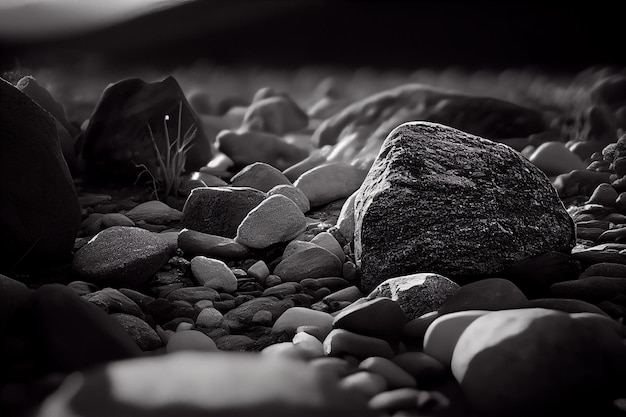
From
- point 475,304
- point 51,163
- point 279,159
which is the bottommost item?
point 279,159

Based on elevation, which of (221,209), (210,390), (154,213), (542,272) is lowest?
(154,213)

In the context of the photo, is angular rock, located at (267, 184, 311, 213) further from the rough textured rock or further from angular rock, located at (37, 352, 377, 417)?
angular rock, located at (37, 352, 377, 417)

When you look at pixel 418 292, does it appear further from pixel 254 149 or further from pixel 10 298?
pixel 254 149

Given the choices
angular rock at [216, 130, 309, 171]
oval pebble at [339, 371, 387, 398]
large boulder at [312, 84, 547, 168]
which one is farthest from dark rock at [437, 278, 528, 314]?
angular rock at [216, 130, 309, 171]

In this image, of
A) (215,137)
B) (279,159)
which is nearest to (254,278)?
(279,159)

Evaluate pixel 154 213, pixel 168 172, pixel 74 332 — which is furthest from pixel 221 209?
pixel 74 332

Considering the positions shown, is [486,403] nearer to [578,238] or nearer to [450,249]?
[450,249]
